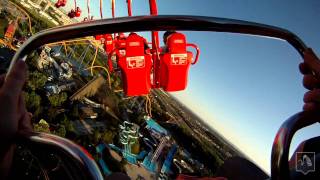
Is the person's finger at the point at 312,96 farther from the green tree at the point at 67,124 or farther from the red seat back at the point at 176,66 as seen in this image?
the green tree at the point at 67,124

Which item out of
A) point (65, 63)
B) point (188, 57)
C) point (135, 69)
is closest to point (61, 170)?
point (135, 69)

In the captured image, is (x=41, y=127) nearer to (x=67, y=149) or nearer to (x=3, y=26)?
(x=67, y=149)

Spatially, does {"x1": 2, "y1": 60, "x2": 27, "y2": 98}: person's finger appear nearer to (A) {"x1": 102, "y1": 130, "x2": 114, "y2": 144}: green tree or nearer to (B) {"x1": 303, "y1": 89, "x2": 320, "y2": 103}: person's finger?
(B) {"x1": 303, "y1": 89, "x2": 320, "y2": 103}: person's finger

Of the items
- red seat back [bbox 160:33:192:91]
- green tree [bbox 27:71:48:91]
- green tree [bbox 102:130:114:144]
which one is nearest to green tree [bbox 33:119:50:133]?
red seat back [bbox 160:33:192:91]

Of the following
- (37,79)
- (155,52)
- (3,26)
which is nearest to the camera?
(155,52)

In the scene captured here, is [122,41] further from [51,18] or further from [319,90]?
[51,18]

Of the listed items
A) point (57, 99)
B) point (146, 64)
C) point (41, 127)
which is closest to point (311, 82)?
point (146, 64)

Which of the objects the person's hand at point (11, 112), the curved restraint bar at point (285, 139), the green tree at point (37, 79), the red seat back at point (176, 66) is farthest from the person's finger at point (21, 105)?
the green tree at point (37, 79)
